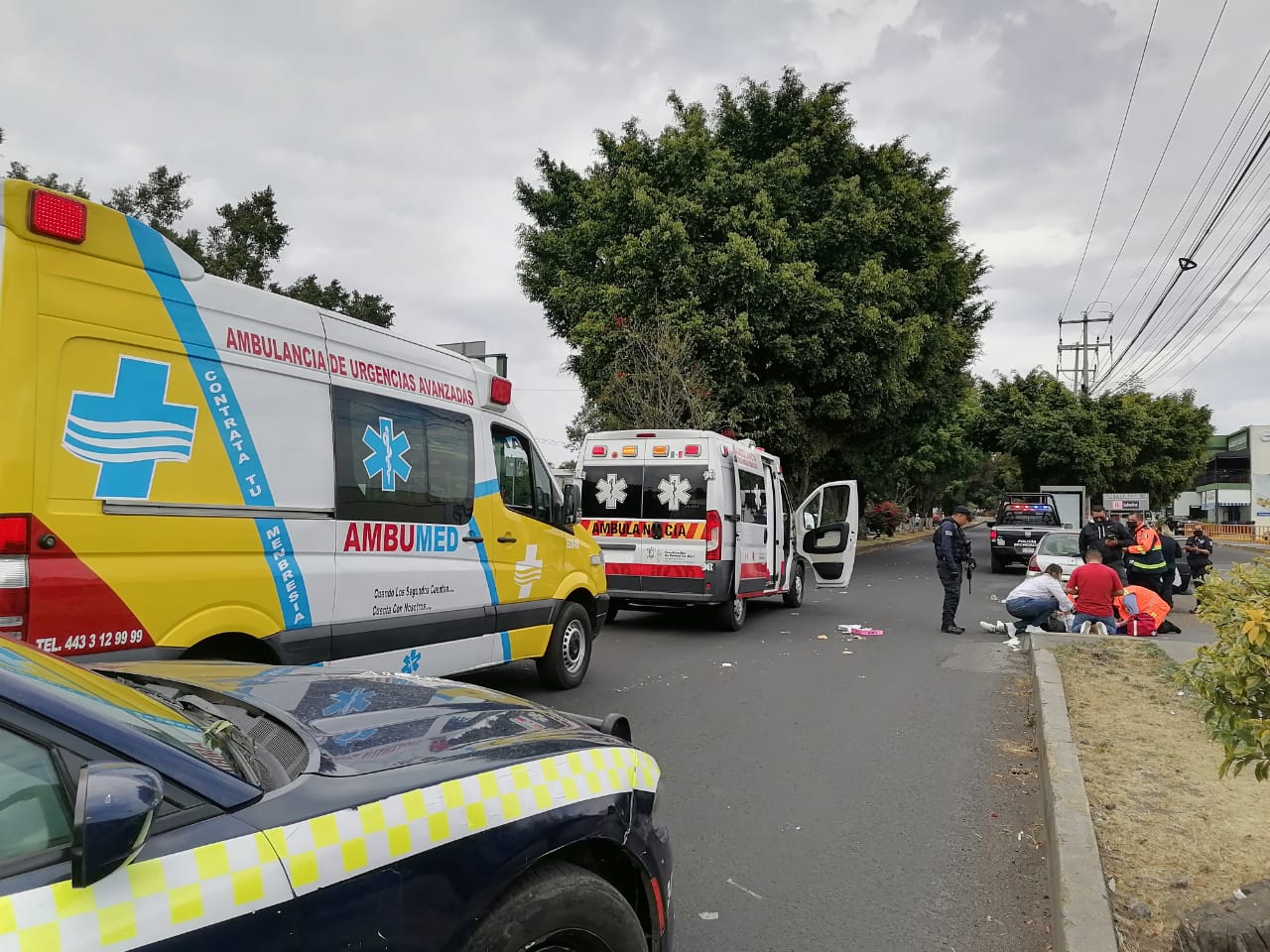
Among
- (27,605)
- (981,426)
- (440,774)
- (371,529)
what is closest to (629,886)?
(440,774)

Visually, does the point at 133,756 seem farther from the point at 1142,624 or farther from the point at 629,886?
the point at 1142,624

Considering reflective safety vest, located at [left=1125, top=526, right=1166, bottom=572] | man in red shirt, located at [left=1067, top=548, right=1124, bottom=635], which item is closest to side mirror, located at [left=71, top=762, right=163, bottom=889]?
man in red shirt, located at [left=1067, top=548, right=1124, bottom=635]

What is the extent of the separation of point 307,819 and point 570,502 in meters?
5.98

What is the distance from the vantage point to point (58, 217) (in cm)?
368

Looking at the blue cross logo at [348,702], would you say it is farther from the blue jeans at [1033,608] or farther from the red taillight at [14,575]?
the blue jeans at [1033,608]

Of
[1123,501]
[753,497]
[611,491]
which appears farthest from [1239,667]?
[1123,501]

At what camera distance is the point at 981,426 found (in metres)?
37.1

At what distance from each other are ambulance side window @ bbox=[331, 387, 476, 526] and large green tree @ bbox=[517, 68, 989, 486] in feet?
39.7

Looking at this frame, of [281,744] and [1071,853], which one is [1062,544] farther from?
[281,744]

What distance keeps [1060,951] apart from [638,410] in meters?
15.6

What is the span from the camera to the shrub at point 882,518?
4166cm

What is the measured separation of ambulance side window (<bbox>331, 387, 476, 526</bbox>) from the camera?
17.1 ft

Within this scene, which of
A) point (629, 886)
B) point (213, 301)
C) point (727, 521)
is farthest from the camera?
point (727, 521)

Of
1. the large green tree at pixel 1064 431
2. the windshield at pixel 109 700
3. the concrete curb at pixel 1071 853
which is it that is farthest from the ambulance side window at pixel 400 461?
the large green tree at pixel 1064 431
